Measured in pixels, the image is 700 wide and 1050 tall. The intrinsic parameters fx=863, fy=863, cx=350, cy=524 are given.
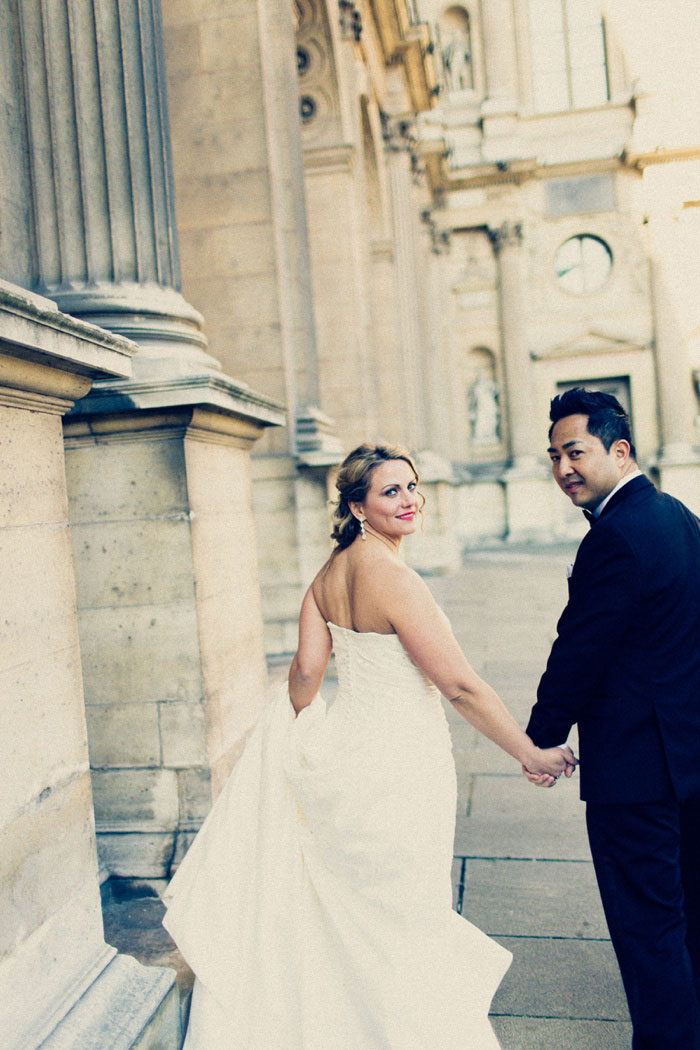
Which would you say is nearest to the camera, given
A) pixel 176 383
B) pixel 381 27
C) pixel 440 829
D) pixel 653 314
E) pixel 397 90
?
pixel 440 829

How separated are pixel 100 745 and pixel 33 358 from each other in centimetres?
202

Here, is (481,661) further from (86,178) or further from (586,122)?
(586,122)

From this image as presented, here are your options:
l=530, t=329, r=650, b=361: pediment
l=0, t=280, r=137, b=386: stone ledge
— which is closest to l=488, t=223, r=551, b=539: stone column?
l=530, t=329, r=650, b=361: pediment

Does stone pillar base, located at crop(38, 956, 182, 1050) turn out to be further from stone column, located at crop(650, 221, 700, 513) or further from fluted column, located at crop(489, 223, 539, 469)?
stone column, located at crop(650, 221, 700, 513)

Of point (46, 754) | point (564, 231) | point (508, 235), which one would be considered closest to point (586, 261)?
point (564, 231)

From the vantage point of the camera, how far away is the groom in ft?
7.46

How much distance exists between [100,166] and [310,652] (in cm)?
224

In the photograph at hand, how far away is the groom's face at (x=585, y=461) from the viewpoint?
8.05 ft

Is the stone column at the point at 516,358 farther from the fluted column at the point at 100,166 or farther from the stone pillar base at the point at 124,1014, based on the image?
the stone pillar base at the point at 124,1014

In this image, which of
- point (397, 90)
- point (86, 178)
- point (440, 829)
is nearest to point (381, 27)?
point (397, 90)

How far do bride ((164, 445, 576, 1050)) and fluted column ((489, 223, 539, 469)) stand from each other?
2019 cm

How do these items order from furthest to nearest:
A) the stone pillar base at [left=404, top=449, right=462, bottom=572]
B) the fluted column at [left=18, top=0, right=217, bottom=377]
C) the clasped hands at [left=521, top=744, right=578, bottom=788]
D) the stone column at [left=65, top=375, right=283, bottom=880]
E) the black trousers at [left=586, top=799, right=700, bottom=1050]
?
1. the stone pillar base at [left=404, top=449, right=462, bottom=572]
2. the stone column at [left=65, top=375, right=283, bottom=880]
3. the fluted column at [left=18, top=0, right=217, bottom=377]
4. the clasped hands at [left=521, top=744, right=578, bottom=788]
5. the black trousers at [left=586, top=799, right=700, bottom=1050]

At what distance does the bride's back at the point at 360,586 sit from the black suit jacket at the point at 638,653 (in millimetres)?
509

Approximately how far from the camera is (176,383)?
135 inches
